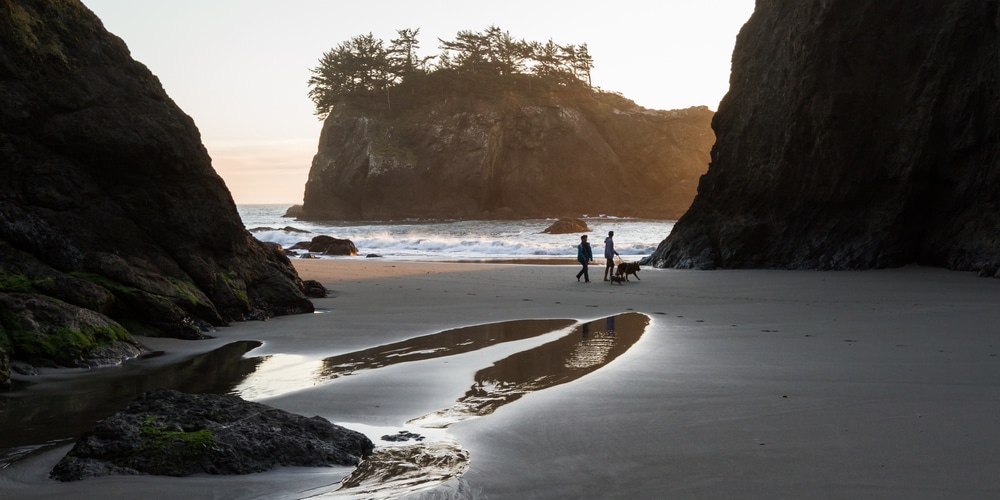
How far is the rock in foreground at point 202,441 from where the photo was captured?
137 inches

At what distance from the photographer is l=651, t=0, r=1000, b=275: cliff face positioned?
14961mm

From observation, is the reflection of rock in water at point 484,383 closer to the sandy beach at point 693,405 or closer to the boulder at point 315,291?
the sandy beach at point 693,405

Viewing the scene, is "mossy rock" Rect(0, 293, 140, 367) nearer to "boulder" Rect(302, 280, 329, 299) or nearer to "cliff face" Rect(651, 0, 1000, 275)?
"boulder" Rect(302, 280, 329, 299)

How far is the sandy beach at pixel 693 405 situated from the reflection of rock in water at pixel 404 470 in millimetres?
92

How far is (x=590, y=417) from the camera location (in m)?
4.62

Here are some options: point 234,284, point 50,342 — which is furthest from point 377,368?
point 234,284

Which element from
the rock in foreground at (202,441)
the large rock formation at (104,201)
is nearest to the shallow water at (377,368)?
the rock in foreground at (202,441)

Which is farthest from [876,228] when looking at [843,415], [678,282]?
[843,415]

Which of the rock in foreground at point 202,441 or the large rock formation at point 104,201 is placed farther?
the large rock formation at point 104,201

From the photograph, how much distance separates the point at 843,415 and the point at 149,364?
5.75 m

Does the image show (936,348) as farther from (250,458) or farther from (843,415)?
(250,458)

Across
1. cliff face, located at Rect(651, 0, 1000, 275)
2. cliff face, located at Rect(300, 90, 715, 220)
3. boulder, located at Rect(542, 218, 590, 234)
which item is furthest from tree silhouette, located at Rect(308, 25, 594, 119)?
cliff face, located at Rect(651, 0, 1000, 275)

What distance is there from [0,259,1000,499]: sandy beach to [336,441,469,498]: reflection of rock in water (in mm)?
92

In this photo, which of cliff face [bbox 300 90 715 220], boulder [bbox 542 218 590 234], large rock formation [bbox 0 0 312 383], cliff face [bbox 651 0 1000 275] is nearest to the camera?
large rock formation [bbox 0 0 312 383]
